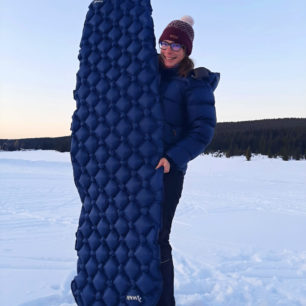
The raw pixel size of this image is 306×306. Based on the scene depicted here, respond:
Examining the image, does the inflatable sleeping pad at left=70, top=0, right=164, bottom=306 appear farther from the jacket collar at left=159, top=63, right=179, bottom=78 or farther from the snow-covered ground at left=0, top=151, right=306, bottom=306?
the snow-covered ground at left=0, top=151, right=306, bottom=306

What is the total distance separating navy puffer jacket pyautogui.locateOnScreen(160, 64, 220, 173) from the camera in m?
A: 1.82

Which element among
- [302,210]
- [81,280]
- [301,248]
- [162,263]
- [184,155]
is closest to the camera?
[184,155]

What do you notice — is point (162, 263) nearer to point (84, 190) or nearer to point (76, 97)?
point (84, 190)

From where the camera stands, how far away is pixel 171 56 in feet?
6.35

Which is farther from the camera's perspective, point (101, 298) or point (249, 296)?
point (249, 296)

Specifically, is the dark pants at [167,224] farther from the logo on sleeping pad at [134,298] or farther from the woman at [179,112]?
the logo on sleeping pad at [134,298]

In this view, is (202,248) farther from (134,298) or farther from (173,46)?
(173,46)

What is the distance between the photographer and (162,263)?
6.46ft

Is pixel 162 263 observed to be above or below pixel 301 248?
above

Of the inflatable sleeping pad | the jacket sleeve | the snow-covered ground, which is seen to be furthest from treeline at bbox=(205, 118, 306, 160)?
the jacket sleeve

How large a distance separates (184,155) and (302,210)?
15.8 ft

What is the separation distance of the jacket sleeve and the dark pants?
13 centimetres

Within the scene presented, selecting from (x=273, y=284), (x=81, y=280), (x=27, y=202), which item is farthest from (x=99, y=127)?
(x=27, y=202)

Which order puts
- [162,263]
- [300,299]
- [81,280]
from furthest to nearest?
[300,299]
[81,280]
[162,263]
